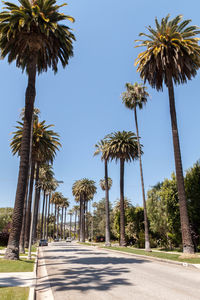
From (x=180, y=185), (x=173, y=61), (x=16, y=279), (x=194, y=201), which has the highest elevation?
(x=173, y=61)

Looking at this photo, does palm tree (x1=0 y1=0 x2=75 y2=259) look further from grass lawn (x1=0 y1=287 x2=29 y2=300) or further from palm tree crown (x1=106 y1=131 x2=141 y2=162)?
palm tree crown (x1=106 y1=131 x2=141 y2=162)

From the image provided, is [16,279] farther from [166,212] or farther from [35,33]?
[166,212]

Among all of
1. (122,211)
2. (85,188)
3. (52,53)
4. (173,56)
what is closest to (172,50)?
(173,56)

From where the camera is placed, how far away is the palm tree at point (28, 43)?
1636cm

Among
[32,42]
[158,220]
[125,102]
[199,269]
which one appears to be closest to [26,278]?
[199,269]

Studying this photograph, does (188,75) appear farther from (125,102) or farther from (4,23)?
(4,23)

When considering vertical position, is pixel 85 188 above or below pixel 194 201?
above

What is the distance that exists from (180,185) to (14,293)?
15.0 m

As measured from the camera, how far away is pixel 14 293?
7039 millimetres

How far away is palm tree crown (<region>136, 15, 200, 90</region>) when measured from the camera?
2055 centimetres

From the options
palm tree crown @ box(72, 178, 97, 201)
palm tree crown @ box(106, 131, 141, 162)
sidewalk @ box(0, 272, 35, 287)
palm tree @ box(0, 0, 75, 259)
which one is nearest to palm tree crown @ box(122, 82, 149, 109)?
palm tree crown @ box(106, 131, 141, 162)

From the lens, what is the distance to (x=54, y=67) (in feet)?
71.3

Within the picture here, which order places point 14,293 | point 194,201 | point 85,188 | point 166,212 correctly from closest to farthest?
point 14,293, point 194,201, point 166,212, point 85,188

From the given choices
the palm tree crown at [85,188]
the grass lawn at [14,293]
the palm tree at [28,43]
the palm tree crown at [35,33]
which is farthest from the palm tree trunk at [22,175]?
the palm tree crown at [85,188]
